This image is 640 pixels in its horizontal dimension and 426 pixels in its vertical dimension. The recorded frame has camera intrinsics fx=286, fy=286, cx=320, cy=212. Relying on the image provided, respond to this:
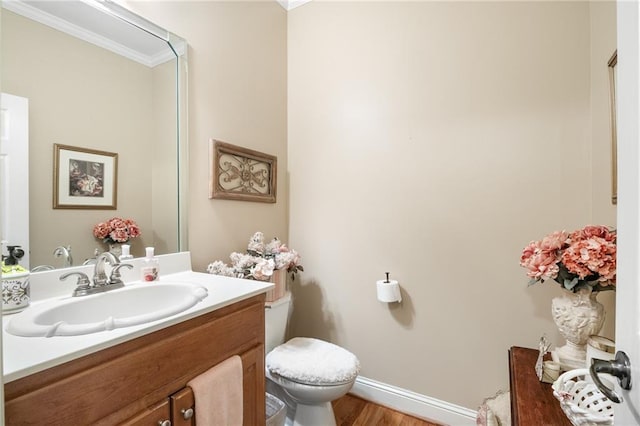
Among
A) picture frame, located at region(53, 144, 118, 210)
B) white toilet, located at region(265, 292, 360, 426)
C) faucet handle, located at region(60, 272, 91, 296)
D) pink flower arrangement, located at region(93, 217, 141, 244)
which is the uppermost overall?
picture frame, located at region(53, 144, 118, 210)

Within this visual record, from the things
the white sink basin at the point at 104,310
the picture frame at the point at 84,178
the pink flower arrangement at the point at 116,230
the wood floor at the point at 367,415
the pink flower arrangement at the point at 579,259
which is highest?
the picture frame at the point at 84,178

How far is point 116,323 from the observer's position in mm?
767

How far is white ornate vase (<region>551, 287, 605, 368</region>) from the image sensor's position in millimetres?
994

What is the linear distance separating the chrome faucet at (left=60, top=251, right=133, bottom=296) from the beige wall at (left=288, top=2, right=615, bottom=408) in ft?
3.80

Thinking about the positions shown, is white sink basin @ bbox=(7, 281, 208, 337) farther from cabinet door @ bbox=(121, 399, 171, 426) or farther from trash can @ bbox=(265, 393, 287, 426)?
trash can @ bbox=(265, 393, 287, 426)

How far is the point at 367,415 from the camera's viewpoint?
169 centimetres

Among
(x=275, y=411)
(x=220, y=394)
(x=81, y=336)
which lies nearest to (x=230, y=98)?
(x=81, y=336)

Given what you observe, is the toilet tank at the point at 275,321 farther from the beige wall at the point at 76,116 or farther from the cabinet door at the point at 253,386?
the beige wall at the point at 76,116

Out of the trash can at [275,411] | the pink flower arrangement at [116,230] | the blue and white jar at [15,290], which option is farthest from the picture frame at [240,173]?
the trash can at [275,411]

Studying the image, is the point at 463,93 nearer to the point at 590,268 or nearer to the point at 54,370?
the point at 590,268

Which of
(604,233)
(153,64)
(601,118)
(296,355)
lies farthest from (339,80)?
(296,355)

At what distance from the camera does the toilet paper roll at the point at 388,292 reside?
1620mm

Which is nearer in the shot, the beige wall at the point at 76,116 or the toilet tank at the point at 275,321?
the beige wall at the point at 76,116

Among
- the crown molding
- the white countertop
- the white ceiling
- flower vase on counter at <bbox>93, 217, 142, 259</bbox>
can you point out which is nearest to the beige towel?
the white countertop
